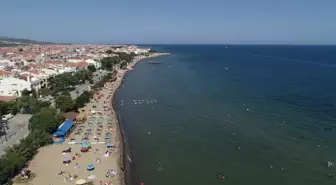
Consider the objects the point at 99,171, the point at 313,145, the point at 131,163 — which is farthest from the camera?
the point at 313,145

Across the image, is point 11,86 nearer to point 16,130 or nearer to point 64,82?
point 64,82

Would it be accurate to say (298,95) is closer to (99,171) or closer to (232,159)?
(232,159)

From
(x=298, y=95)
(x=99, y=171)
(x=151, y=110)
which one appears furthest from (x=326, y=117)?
(x=99, y=171)

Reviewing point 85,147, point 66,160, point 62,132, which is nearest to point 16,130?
point 62,132

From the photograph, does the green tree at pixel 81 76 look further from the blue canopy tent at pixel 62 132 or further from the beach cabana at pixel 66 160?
the beach cabana at pixel 66 160

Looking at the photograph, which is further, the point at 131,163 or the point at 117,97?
the point at 117,97

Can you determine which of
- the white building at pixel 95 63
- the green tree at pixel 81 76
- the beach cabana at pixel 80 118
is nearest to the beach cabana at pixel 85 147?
the beach cabana at pixel 80 118

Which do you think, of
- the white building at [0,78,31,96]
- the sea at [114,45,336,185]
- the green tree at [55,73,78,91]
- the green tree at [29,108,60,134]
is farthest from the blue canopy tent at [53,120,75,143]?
the green tree at [55,73,78,91]
